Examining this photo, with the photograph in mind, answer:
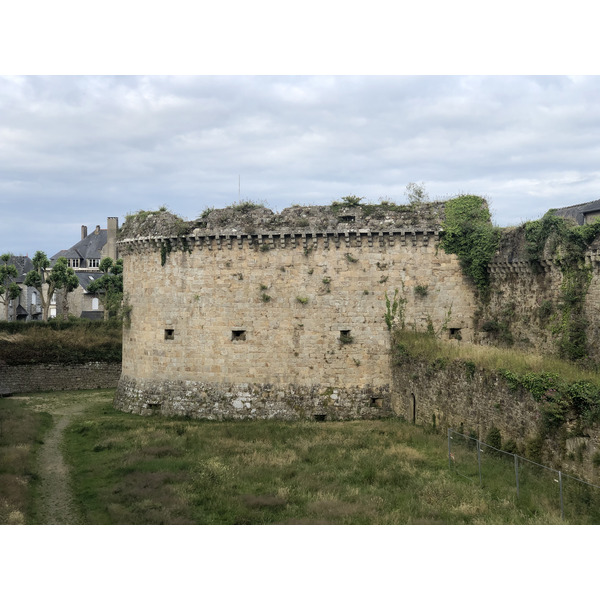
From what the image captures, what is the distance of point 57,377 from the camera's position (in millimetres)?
35844

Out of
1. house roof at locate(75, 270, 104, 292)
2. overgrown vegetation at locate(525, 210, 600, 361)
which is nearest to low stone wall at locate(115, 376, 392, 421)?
overgrown vegetation at locate(525, 210, 600, 361)

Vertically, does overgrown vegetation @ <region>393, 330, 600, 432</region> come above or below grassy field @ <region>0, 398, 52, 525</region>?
above

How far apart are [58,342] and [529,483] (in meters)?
30.7

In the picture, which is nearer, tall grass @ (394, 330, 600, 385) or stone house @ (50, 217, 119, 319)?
tall grass @ (394, 330, 600, 385)

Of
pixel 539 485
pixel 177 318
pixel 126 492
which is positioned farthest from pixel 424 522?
pixel 177 318

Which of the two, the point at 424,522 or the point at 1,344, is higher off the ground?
the point at 1,344

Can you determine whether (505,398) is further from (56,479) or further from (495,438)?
(56,479)

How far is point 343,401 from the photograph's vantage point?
23266 millimetres

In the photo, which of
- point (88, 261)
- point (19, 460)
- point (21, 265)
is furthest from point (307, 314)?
point (88, 261)

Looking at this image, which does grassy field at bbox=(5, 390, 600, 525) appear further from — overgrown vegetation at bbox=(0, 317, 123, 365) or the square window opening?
overgrown vegetation at bbox=(0, 317, 123, 365)

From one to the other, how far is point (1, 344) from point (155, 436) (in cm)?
1992

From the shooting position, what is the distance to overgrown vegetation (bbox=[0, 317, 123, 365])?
35438 mm

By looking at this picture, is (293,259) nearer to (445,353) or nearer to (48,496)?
(445,353)

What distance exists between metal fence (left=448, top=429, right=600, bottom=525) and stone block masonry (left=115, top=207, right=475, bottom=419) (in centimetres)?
742
